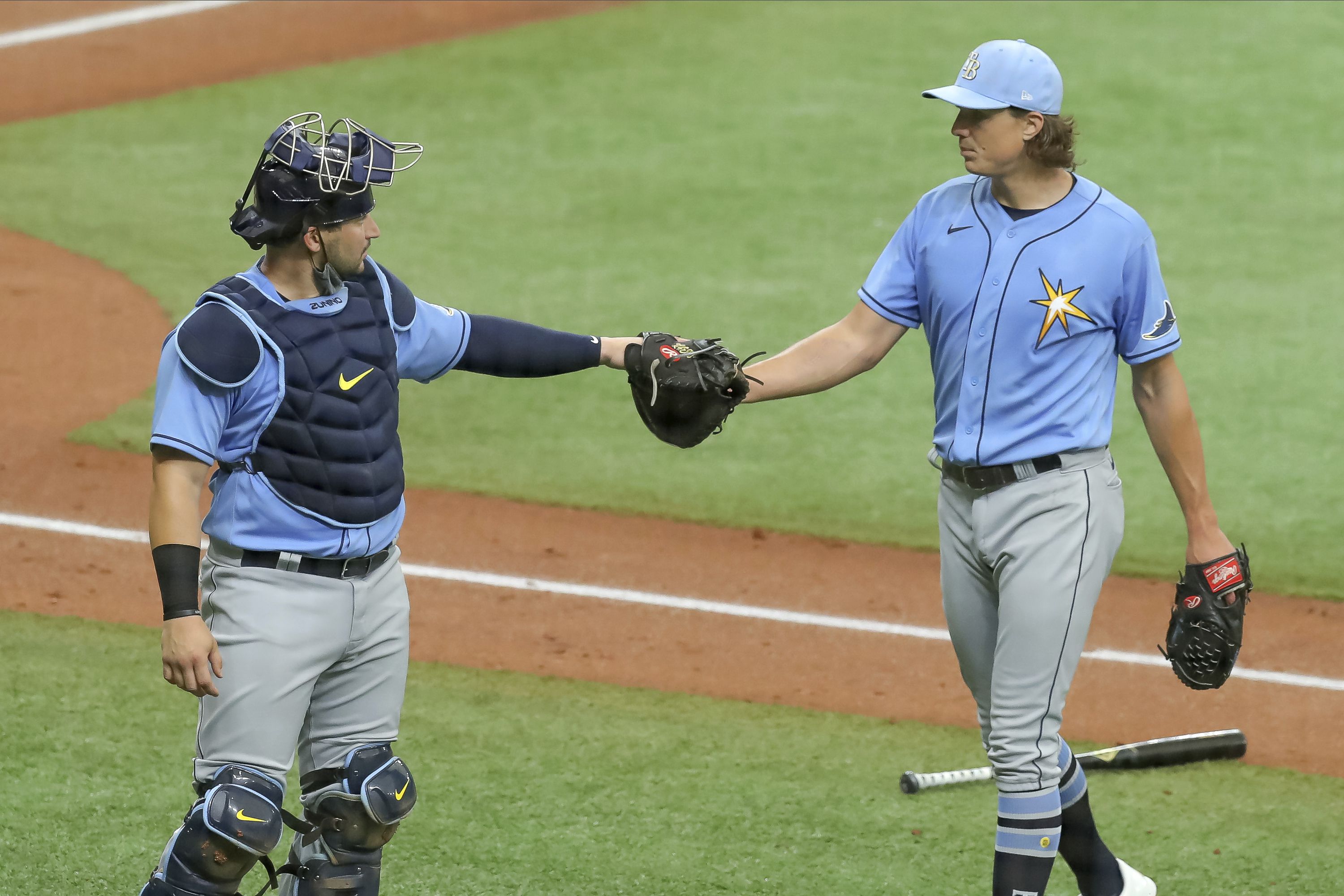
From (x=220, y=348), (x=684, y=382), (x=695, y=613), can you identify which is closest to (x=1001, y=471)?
(x=684, y=382)

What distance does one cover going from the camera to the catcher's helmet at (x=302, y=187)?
3.77m

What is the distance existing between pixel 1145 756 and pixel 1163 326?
206 cm

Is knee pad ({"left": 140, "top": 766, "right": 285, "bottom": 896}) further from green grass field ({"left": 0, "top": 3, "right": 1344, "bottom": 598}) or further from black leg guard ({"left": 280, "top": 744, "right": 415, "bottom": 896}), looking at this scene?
green grass field ({"left": 0, "top": 3, "right": 1344, "bottom": 598})

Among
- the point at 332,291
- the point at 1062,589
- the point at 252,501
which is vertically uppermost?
the point at 332,291

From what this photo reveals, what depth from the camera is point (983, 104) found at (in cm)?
412

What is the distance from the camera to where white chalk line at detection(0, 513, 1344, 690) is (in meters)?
6.77

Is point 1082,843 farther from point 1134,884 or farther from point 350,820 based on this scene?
point 350,820

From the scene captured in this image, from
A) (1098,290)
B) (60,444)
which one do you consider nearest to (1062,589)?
(1098,290)

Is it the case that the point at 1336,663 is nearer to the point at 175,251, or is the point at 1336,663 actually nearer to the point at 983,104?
the point at 983,104

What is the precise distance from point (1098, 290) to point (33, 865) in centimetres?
334

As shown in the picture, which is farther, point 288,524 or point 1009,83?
point 1009,83

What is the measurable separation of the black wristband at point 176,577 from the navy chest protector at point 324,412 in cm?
24

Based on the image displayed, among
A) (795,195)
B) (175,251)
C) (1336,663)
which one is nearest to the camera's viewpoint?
(1336,663)

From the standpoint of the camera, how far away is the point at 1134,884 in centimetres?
473
